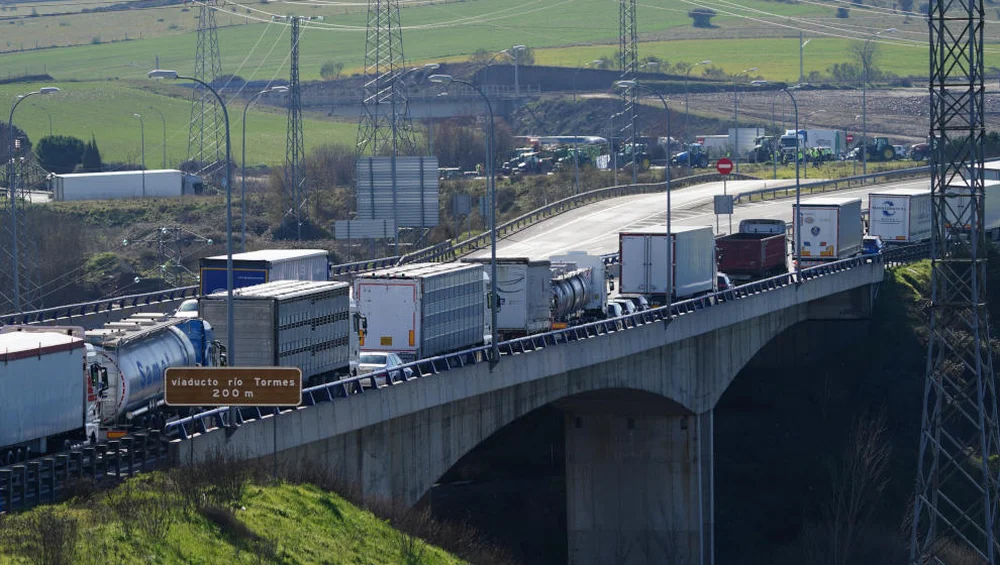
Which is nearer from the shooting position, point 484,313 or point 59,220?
point 484,313

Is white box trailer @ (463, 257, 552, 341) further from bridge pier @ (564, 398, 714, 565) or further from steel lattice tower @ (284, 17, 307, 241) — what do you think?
steel lattice tower @ (284, 17, 307, 241)

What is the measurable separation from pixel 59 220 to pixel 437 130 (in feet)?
224

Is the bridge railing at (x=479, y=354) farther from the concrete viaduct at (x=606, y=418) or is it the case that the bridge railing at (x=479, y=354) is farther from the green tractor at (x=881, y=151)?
the green tractor at (x=881, y=151)

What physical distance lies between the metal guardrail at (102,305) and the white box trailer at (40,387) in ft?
52.9

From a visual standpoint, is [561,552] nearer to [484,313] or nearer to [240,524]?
[484,313]

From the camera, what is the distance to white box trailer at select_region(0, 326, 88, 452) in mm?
37812

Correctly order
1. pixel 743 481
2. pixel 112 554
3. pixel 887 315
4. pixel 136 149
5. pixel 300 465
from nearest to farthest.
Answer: pixel 112 554
pixel 300 465
pixel 743 481
pixel 887 315
pixel 136 149

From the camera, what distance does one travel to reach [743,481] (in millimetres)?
83625

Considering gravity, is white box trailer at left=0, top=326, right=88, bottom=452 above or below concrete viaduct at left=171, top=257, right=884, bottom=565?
above

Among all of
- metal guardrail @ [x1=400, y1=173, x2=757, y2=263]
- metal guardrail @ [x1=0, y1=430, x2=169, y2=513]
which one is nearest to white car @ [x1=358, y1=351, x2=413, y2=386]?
A: metal guardrail @ [x1=0, y1=430, x2=169, y2=513]

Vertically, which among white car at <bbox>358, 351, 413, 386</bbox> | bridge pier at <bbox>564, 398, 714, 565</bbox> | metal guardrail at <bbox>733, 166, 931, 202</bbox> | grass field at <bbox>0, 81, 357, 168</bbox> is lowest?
bridge pier at <bbox>564, 398, 714, 565</bbox>

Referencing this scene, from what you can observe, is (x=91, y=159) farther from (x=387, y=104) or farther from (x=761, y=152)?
(x=761, y=152)

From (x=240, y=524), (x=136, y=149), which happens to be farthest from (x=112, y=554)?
(x=136, y=149)

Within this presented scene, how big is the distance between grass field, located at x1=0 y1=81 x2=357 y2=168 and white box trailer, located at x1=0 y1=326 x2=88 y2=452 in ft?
441
